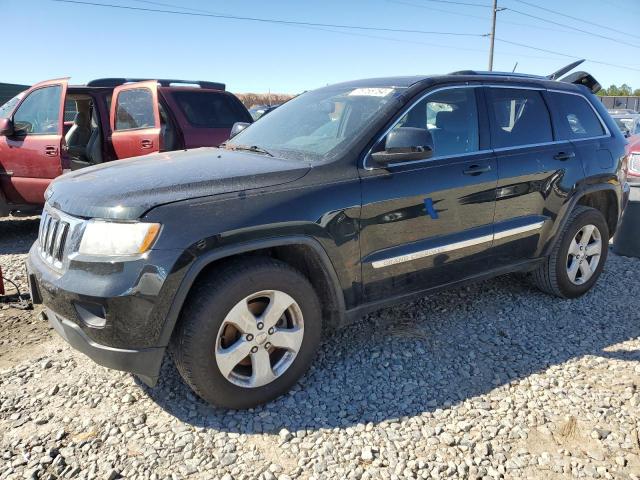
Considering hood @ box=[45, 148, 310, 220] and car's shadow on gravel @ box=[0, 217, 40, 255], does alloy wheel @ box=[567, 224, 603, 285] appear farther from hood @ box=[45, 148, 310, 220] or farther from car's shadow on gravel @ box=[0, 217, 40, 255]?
car's shadow on gravel @ box=[0, 217, 40, 255]

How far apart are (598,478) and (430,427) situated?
778mm

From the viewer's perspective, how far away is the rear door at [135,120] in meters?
5.88

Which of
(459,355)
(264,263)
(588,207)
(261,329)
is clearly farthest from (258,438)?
(588,207)

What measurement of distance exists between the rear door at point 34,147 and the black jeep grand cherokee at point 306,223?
344 cm

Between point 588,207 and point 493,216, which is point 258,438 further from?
point 588,207

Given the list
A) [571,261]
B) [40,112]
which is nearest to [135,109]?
[40,112]

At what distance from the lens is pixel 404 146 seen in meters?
2.87

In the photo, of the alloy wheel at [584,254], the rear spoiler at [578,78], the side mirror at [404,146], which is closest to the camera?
the side mirror at [404,146]

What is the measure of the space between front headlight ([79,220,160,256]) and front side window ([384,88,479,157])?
1.82 metres

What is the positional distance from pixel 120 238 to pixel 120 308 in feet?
1.06

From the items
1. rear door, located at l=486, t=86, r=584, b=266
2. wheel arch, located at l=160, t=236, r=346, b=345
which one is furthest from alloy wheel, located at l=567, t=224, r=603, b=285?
wheel arch, located at l=160, t=236, r=346, b=345

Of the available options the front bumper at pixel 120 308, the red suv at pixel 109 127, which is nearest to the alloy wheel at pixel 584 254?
the front bumper at pixel 120 308

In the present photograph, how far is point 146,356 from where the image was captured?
238 cm

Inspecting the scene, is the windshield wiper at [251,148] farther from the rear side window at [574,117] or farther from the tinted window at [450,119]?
the rear side window at [574,117]
